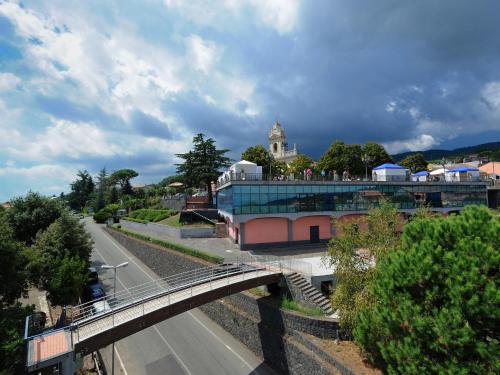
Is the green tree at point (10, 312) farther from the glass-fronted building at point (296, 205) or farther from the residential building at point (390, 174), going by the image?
the residential building at point (390, 174)

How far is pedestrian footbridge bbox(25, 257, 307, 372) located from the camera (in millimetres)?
12086

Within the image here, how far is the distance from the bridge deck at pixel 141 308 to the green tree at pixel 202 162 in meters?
27.6

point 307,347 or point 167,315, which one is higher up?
point 167,315

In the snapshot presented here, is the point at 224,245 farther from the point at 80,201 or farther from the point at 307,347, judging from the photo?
the point at 80,201

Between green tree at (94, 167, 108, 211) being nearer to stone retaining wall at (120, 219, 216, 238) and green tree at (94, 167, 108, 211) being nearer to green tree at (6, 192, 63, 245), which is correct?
stone retaining wall at (120, 219, 216, 238)

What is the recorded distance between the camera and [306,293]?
1961 centimetres

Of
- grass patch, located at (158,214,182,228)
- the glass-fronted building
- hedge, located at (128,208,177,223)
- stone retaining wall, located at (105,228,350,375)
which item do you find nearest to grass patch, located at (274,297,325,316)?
stone retaining wall, located at (105,228,350,375)

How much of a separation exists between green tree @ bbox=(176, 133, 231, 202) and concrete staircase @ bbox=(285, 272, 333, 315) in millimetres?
28195

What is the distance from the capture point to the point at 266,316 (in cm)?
2044

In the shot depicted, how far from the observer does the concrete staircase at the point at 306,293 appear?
1909 cm

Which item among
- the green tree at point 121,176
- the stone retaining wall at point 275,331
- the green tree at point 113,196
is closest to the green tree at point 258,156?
the stone retaining wall at point 275,331

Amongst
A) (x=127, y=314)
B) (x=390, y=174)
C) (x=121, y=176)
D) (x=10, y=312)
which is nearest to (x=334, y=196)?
(x=390, y=174)

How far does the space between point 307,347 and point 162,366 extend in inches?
384

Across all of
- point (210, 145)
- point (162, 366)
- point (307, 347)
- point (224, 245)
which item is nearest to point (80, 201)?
point (210, 145)
